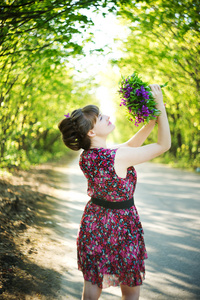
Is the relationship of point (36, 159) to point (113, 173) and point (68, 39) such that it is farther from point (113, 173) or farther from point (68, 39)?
point (113, 173)

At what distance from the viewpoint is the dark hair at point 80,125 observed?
2477 mm

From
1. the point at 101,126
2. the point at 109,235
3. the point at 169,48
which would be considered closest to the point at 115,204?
the point at 109,235

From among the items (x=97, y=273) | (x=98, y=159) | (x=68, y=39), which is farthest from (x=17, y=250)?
(x=68, y=39)

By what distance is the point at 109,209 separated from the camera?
2459mm

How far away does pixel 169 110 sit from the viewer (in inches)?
735

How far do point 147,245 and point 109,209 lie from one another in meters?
2.95

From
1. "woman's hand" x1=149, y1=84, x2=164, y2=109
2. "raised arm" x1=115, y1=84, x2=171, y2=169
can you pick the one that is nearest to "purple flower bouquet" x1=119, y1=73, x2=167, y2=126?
"woman's hand" x1=149, y1=84, x2=164, y2=109

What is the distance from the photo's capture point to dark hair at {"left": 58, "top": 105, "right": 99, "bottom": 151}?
2477 mm

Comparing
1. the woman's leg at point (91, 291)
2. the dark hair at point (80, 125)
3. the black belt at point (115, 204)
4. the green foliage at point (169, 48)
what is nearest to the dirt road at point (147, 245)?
the woman's leg at point (91, 291)

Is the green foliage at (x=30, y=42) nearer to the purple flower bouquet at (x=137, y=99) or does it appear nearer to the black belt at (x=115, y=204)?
the purple flower bouquet at (x=137, y=99)

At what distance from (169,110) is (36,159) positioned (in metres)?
8.78

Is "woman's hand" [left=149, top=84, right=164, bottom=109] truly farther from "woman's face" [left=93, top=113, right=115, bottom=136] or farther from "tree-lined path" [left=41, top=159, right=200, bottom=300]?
"tree-lined path" [left=41, top=159, right=200, bottom=300]

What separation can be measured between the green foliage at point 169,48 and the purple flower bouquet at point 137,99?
141cm

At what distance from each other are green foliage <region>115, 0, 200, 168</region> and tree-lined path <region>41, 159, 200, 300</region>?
241 cm
